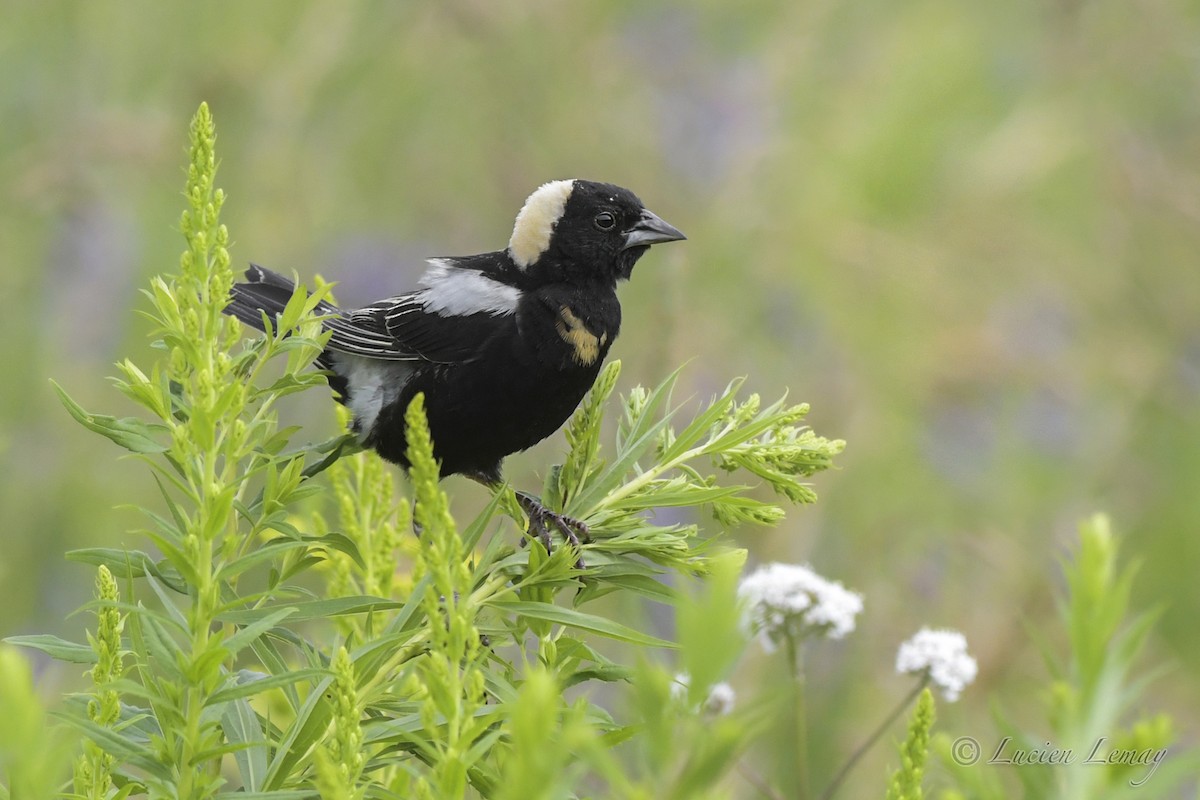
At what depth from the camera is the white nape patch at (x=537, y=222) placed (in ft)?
8.74

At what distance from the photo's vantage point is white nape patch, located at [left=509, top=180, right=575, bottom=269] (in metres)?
2.66

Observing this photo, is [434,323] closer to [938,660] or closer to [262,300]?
[262,300]

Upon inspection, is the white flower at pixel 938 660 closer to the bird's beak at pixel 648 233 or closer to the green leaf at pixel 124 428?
the green leaf at pixel 124 428

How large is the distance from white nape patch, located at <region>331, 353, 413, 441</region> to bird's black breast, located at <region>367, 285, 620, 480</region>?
0.12ft

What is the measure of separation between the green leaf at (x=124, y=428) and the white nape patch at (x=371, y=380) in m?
1.52

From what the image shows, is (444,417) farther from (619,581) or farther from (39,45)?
(39,45)

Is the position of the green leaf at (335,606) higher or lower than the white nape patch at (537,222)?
lower

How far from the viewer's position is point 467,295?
2523mm

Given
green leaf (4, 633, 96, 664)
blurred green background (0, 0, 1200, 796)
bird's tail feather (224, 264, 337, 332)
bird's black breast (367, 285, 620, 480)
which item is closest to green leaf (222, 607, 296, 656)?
green leaf (4, 633, 96, 664)

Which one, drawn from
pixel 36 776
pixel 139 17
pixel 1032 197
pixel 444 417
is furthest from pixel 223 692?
pixel 1032 197

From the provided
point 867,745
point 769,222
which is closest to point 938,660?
point 867,745

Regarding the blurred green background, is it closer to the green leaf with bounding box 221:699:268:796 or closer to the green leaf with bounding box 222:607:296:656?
the green leaf with bounding box 221:699:268:796

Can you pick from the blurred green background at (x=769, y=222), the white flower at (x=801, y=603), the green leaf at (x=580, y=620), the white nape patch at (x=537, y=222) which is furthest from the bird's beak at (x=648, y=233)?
the green leaf at (x=580, y=620)

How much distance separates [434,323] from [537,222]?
0.37m
